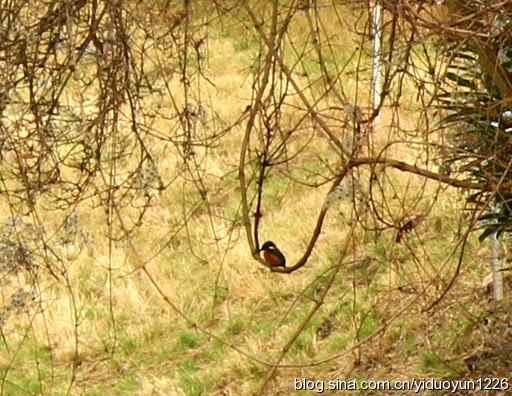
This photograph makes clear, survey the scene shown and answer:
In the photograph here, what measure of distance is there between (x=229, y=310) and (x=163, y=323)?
1.51 feet

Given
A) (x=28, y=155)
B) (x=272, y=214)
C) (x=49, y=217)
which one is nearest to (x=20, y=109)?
(x=28, y=155)

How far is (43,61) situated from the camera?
312 centimetres

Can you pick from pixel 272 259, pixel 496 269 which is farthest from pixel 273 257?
pixel 496 269

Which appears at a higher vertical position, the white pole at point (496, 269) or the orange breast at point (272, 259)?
the orange breast at point (272, 259)

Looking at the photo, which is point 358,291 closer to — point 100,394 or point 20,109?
point 100,394

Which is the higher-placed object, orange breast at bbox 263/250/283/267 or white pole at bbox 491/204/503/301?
orange breast at bbox 263/250/283/267

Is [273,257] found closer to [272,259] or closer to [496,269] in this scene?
[272,259]

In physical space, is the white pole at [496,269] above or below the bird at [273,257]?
below

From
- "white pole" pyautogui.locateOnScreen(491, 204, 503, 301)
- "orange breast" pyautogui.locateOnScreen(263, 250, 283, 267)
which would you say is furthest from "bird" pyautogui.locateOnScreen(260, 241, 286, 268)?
"white pole" pyautogui.locateOnScreen(491, 204, 503, 301)

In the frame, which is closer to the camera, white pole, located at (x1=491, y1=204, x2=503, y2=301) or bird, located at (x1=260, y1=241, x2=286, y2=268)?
bird, located at (x1=260, y1=241, x2=286, y2=268)

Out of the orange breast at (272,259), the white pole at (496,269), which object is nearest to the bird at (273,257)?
the orange breast at (272,259)

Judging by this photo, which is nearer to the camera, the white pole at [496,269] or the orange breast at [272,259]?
the orange breast at [272,259]

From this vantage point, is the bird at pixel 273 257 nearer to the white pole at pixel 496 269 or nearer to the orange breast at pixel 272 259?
the orange breast at pixel 272 259

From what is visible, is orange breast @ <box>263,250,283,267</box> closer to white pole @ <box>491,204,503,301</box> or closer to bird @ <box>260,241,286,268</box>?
bird @ <box>260,241,286,268</box>
